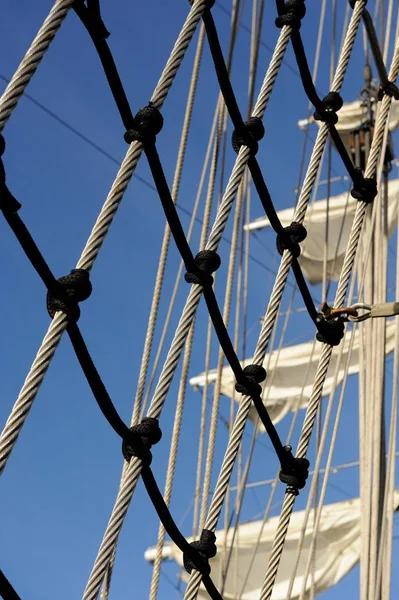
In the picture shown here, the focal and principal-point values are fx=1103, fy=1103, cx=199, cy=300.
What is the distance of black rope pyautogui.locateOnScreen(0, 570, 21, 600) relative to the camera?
1.13 metres

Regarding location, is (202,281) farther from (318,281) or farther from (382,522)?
(318,281)

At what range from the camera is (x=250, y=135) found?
1771mm

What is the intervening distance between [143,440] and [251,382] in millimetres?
346

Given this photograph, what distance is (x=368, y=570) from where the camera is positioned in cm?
364

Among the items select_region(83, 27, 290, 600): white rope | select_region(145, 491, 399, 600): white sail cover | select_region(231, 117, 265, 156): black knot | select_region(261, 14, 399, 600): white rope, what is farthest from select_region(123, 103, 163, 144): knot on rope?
select_region(145, 491, 399, 600): white sail cover

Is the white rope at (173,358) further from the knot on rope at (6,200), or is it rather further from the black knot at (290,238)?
the knot on rope at (6,200)

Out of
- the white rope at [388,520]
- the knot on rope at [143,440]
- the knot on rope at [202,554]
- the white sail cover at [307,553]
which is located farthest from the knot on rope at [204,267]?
the white sail cover at [307,553]

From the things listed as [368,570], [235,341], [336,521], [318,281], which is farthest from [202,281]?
[318,281]

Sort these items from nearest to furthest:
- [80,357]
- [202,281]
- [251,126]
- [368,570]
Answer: [80,357] < [202,281] < [251,126] < [368,570]

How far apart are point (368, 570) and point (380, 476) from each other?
2.03ft

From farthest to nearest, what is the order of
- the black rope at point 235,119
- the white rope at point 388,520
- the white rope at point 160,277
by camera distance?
the white rope at point 388,520, the white rope at point 160,277, the black rope at point 235,119

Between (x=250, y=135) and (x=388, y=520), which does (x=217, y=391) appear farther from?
(x=250, y=135)

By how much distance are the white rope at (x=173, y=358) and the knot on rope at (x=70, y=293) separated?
19 cm

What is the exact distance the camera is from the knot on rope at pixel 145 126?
146 centimetres
